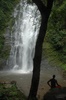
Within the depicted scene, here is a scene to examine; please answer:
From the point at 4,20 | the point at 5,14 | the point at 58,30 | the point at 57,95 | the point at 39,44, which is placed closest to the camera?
the point at 57,95

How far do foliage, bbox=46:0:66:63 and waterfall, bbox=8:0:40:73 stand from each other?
5.23ft

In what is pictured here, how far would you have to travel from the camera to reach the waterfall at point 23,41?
77.2 ft

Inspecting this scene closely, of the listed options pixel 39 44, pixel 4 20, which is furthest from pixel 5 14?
pixel 39 44

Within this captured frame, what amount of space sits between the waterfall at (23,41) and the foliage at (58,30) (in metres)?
1.59

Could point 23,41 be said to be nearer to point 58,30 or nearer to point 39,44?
point 58,30

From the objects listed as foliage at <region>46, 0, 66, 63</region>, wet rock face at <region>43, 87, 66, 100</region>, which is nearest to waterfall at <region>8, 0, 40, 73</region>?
foliage at <region>46, 0, 66, 63</region>

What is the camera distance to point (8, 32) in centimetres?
2683

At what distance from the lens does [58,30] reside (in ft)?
80.3

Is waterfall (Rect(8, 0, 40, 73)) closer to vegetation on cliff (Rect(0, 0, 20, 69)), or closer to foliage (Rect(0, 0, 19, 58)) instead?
vegetation on cliff (Rect(0, 0, 20, 69))

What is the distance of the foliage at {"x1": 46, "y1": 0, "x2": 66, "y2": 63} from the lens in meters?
22.8

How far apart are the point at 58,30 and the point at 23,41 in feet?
13.9

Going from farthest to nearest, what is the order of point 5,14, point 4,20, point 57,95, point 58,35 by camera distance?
point 5,14 < point 4,20 < point 58,35 < point 57,95

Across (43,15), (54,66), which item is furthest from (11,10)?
(43,15)

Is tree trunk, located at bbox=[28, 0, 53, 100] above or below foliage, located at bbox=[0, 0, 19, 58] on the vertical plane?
below
